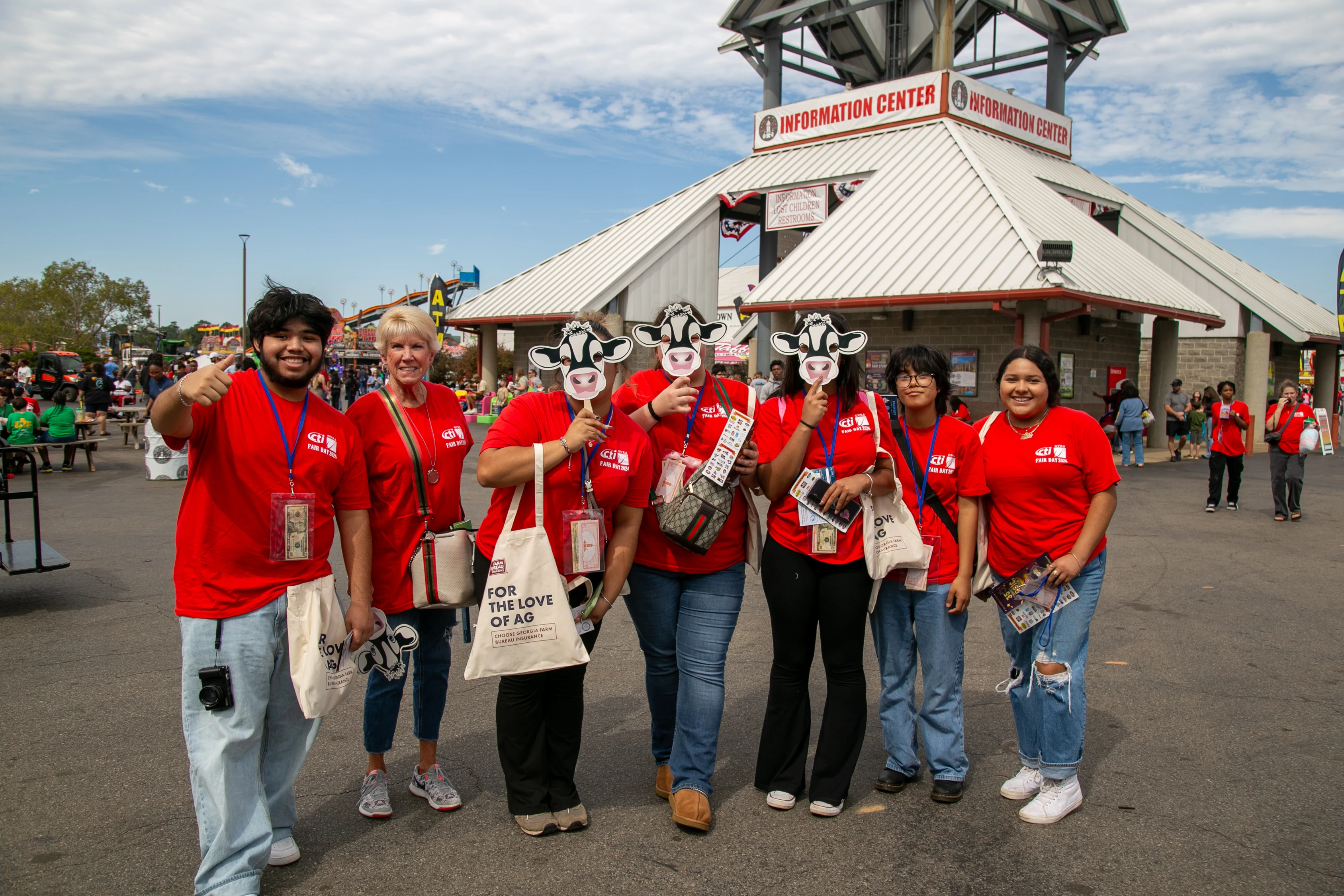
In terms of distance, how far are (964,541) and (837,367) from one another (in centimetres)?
92

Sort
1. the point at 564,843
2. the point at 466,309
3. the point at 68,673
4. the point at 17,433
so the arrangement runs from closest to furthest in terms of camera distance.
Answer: the point at 564,843 < the point at 68,673 < the point at 17,433 < the point at 466,309

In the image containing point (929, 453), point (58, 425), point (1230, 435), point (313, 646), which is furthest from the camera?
Answer: point (58, 425)

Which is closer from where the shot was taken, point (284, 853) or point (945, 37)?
point (284, 853)

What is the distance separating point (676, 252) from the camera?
909 inches

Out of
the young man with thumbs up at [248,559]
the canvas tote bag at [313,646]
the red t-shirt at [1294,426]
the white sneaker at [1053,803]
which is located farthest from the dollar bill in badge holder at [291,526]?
the red t-shirt at [1294,426]

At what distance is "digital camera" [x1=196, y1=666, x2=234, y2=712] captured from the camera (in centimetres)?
280

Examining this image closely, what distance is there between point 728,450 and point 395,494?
1239 millimetres

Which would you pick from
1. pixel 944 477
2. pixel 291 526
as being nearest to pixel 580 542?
pixel 291 526

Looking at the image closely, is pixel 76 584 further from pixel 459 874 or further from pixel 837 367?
pixel 837 367

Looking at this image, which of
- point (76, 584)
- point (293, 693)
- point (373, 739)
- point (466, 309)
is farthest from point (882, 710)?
point (466, 309)

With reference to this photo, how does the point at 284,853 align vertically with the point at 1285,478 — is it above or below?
below

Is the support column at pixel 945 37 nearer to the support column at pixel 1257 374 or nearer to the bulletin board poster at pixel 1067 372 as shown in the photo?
the bulletin board poster at pixel 1067 372

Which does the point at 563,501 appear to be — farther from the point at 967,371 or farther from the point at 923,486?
the point at 967,371

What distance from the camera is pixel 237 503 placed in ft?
9.45
